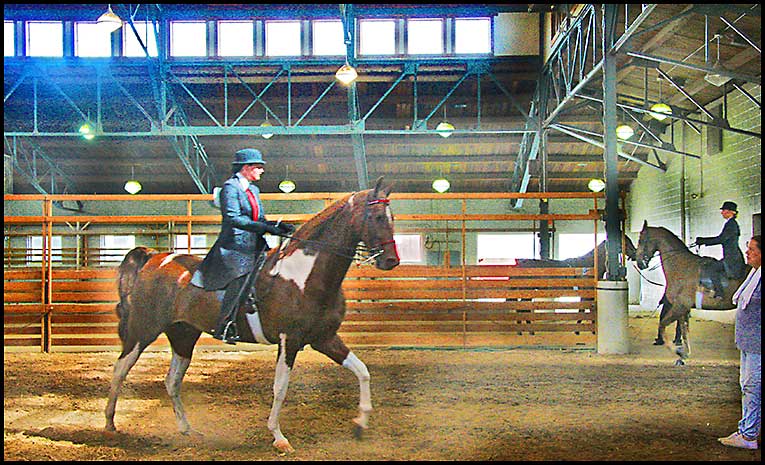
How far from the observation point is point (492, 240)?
742 inches

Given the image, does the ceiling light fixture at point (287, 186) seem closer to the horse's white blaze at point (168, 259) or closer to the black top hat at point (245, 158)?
the horse's white blaze at point (168, 259)

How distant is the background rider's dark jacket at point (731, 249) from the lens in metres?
9.19

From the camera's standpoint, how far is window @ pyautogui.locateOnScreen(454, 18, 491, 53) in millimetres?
15070

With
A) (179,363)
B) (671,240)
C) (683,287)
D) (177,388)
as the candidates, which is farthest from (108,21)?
(683,287)

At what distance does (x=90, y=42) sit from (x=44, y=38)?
3.06 feet

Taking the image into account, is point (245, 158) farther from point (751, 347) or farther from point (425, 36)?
point (425, 36)

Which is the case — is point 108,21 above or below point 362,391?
above

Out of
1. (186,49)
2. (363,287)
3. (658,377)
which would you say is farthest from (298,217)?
(186,49)

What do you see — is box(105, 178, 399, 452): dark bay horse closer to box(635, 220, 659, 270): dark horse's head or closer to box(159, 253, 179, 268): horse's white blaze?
box(159, 253, 179, 268): horse's white blaze

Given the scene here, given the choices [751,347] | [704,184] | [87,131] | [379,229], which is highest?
[87,131]

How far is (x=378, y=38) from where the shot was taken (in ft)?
49.4

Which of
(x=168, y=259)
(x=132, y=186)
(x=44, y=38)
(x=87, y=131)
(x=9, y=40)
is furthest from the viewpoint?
(x=132, y=186)

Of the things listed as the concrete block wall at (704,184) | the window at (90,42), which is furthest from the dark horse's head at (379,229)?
the window at (90,42)

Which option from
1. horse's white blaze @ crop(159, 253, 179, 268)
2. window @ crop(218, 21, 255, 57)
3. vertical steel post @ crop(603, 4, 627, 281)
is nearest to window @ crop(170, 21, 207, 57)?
window @ crop(218, 21, 255, 57)
